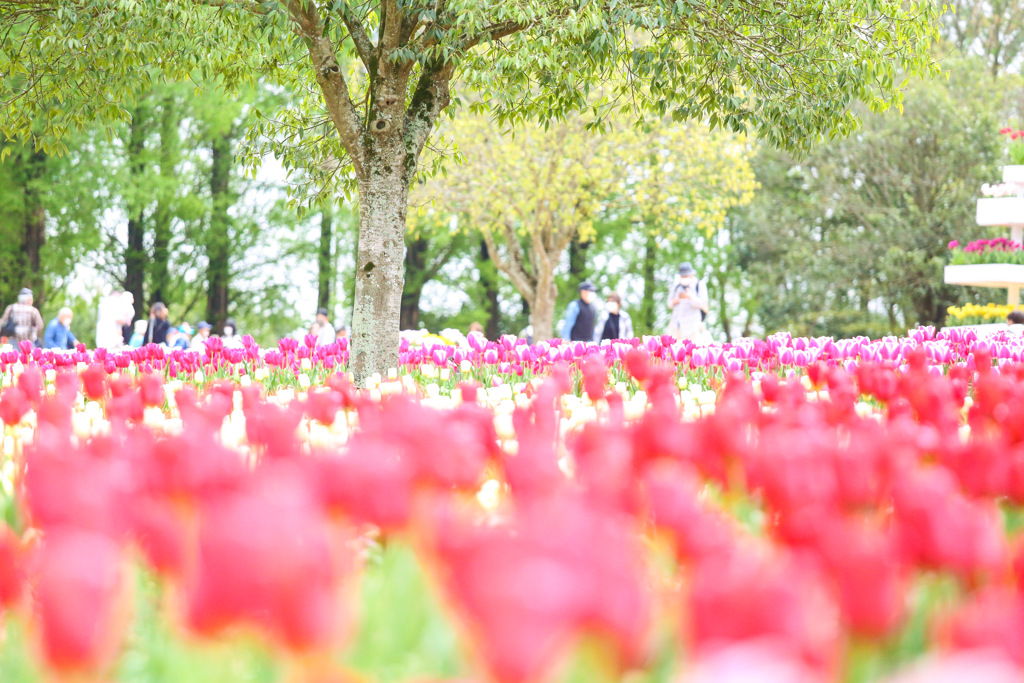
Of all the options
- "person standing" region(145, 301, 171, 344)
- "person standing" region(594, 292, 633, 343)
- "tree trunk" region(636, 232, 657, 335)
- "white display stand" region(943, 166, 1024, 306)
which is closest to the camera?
"person standing" region(594, 292, 633, 343)

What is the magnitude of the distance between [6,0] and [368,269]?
3.57 m

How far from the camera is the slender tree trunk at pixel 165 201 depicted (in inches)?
858

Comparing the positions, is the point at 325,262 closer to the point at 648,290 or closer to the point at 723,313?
the point at 648,290

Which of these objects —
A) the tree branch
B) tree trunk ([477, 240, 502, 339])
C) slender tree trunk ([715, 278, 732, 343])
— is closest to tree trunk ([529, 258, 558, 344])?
tree trunk ([477, 240, 502, 339])

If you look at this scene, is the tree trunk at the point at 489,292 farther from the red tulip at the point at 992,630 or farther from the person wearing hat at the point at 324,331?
the red tulip at the point at 992,630

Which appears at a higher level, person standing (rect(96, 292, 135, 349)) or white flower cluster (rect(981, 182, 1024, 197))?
white flower cluster (rect(981, 182, 1024, 197))

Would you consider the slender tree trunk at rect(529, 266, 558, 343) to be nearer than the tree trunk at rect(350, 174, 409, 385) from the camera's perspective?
No

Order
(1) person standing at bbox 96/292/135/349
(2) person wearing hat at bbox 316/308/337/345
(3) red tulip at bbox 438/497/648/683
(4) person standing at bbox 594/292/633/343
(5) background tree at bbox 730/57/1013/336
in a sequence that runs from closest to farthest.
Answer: (3) red tulip at bbox 438/497/648/683 → (4) person standing at bbox 594/292/633/343 → (1) person standing at bbox 96/292/135/349 → (2) person wearing hat at bbox 316/308/337/345 → (5) background tree at bbox 730/57/1013/336

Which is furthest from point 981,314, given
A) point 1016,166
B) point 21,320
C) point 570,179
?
point 21,320

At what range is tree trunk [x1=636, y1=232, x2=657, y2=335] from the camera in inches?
1134

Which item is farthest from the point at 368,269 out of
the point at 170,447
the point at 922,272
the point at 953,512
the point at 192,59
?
the point at 922,272

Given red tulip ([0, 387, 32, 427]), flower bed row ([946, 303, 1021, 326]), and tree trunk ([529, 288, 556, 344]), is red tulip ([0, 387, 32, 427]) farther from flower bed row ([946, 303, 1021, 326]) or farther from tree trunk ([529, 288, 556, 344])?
tree trunk ([529, 288, 556, 344])

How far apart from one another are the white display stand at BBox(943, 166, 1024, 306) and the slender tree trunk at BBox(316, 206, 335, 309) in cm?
1536

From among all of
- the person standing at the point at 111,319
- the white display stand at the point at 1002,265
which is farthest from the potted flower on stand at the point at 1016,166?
the person standing at the point at 111,319
